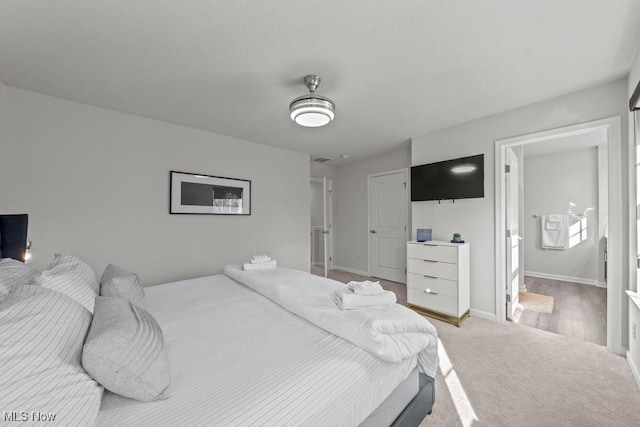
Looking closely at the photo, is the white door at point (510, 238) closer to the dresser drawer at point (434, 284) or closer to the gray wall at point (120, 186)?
the dresser drawer at point (434, 284)

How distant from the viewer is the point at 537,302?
354 cm

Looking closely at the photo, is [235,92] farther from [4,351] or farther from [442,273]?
[442,273]

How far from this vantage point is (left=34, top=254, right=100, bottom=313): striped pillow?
46.7 inches

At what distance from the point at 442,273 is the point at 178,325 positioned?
275 centimetres

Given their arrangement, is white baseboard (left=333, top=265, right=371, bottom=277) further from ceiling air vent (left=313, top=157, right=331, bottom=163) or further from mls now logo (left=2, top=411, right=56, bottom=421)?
mls now logo (left=2, top=411, right=56, bottom=421)

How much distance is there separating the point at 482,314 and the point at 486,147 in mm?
2005

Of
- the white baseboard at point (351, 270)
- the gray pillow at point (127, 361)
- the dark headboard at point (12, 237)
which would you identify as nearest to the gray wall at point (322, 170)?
the white baseboard at point (351, 270)

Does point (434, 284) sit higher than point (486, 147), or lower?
lower

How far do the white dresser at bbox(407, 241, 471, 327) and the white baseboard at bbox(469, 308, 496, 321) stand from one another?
95 millimetres

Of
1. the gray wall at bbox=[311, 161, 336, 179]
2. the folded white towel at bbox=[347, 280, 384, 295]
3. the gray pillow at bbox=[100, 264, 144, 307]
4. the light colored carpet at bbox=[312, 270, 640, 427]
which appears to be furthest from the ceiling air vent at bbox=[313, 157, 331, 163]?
the gray pillow at bbox=[100, 264, 144, 307]

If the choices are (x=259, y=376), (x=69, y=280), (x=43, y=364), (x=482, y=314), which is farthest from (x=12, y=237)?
(x=482, y=314)

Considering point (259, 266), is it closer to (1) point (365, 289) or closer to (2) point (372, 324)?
(1) point (365, 289)

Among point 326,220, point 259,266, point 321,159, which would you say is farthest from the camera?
point 321,159

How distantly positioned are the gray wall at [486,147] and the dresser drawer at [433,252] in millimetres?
462
